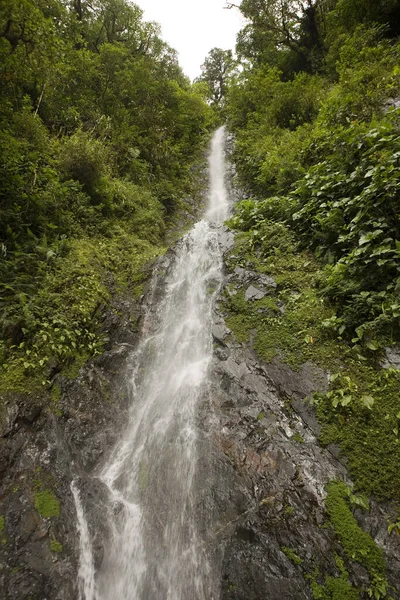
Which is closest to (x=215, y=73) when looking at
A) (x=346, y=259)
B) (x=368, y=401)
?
(x=346, y=259)

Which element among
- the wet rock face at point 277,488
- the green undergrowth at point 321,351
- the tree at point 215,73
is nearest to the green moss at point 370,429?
the green undergrowth at point 321,351

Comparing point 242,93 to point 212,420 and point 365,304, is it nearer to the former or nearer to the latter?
point 365,304

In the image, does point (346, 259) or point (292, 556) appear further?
point (346, 259)

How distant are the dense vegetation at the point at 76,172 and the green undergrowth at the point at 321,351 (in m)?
3.19

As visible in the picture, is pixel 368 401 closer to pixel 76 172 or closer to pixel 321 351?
pixel 321 351

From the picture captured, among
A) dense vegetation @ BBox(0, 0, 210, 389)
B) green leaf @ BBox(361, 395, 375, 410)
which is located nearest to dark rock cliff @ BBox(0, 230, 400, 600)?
green leaf @ BBox(361, 395, 375, 410)

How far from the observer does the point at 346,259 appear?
17.7 feet

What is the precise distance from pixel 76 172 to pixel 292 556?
400 inches

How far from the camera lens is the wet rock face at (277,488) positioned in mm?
3469

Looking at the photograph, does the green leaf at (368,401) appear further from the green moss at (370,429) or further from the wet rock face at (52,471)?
the wet rock face at (52,471)

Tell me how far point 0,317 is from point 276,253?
5.85 metres

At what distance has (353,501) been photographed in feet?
12.1

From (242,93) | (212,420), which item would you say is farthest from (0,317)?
(242,93)

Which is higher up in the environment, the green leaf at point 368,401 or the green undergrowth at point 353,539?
the green leaf at point 368,401
